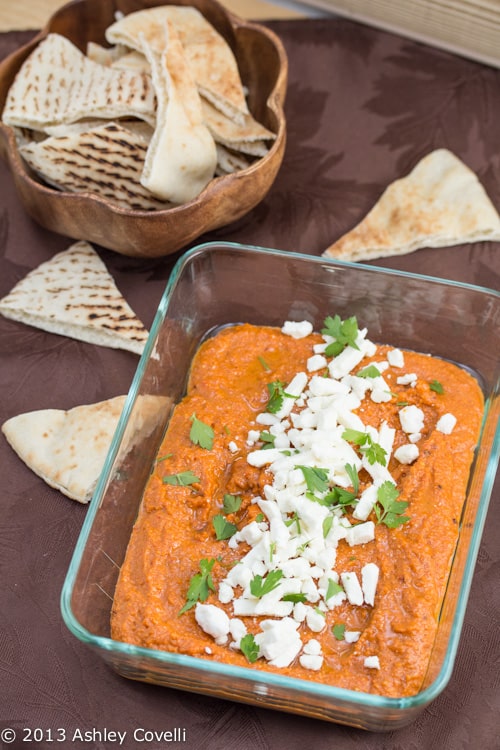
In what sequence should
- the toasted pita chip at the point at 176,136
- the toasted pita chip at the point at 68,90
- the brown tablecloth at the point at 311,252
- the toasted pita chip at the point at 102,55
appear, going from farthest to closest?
the toasted pita chip at the point at 102,55 → the toasted pita chip at the point at 68,90 → the toasted pita chip at the point at 176,136 → the brown tablecloth at the point at 311,252

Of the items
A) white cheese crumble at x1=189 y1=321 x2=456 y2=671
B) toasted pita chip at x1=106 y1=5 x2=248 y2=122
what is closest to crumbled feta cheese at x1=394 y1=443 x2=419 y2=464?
white cheese crumble at x1=189 y1=321 x2=456 y2=671

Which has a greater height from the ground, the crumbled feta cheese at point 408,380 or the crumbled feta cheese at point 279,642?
the crumbled feta cheese at point 408,380

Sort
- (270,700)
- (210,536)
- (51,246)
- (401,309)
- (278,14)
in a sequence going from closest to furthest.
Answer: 1. (270,700)
2. (210,536)
3. (401,309)
4. (51,246)
5. (278,14)

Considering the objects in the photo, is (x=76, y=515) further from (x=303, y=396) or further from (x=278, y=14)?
(x=278, y=14)

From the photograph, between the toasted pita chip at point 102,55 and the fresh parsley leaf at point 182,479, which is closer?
the fresh parsley leaf at point 182,479

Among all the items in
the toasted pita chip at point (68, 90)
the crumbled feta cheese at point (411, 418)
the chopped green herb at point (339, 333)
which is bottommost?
the crumbled feta cheese at point (411, 418)

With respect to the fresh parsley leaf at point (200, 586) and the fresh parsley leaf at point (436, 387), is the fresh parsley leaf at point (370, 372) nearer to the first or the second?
the fresh parsley leaf at point (436, 387)

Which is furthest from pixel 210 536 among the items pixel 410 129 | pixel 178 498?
pixel 410 129

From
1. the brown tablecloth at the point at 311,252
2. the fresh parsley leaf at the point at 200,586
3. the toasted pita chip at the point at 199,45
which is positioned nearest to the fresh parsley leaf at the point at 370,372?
the brown tablecloth at the point at 311,252
